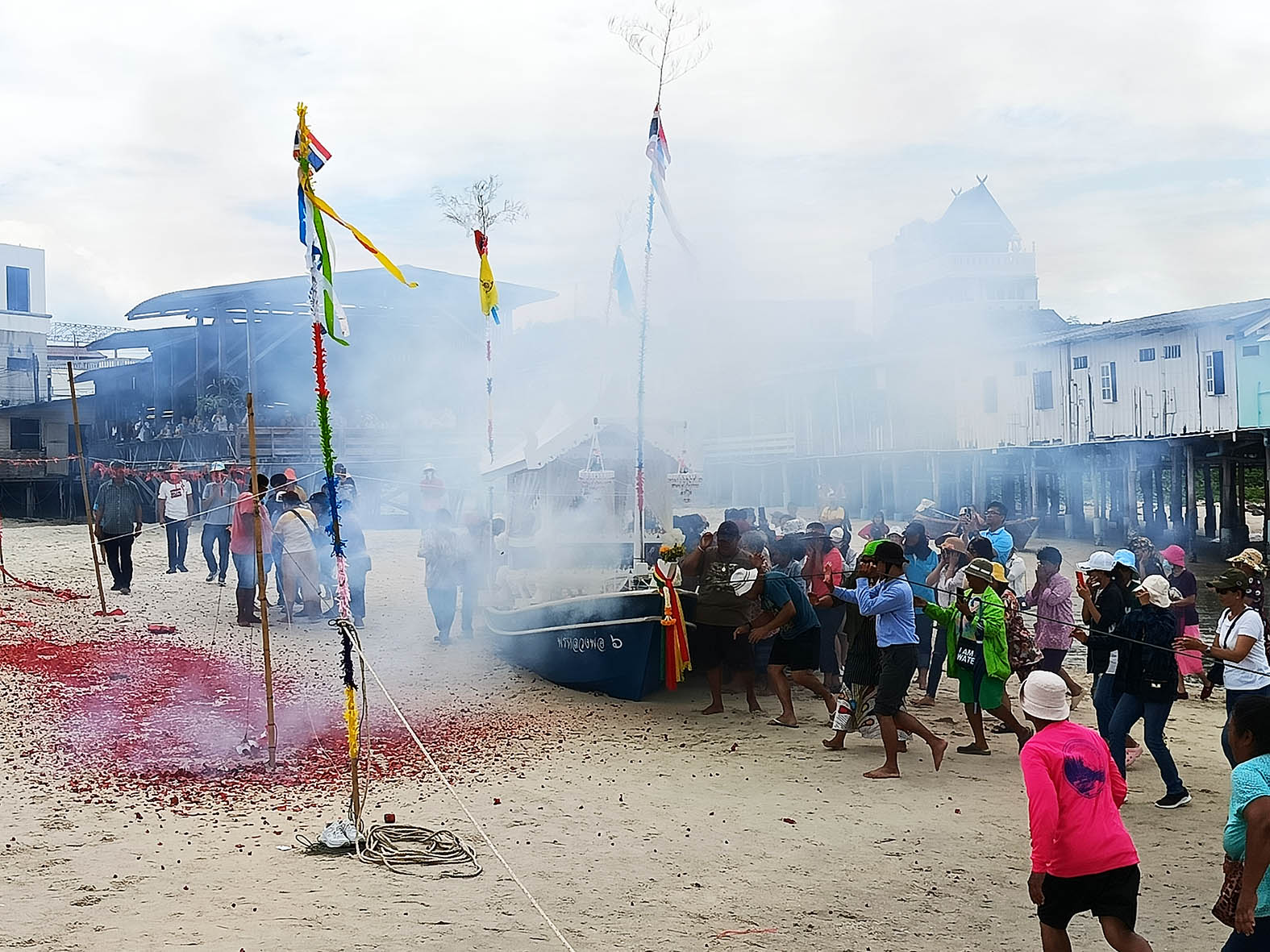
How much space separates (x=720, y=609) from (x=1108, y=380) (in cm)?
2615

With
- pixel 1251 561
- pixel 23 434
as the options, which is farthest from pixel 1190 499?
pixel 23 434

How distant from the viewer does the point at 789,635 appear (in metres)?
9.99

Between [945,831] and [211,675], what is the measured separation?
7.67m

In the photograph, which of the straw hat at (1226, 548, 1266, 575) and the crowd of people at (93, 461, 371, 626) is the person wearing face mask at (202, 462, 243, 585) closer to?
the crowd of people at (93, 461, 371, 626)

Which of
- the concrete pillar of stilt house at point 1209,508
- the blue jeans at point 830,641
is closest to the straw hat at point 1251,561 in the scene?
the blue jeans at point 830,641

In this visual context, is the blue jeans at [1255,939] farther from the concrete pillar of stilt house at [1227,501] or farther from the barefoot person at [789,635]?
the concrete pillar of stilt house at [1227,501]

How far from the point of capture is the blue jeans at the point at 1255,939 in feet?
13.3

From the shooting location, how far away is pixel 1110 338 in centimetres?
3247

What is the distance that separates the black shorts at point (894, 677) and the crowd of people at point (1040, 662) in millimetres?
12

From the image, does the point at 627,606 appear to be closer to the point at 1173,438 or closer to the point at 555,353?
the point at 555,353

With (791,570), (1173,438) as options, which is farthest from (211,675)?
(1173,438)

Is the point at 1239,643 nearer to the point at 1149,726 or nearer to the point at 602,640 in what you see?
the point at 1149,726

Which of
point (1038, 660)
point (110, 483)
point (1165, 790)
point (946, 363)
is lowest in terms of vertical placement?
point (1165, 790)

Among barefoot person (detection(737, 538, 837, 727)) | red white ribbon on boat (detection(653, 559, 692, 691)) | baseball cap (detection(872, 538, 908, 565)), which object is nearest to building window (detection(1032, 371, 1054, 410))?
red white ribbon on boat (detection(653, 559, 692, 691))
